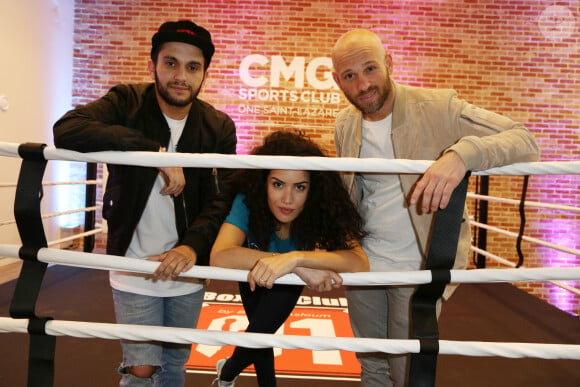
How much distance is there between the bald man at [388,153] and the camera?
1.56 m

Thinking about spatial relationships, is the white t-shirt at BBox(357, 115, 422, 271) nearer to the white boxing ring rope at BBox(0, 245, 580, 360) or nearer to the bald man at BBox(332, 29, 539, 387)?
the bald man at BBox(332, 29, 539, 387)

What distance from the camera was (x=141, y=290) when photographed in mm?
1530

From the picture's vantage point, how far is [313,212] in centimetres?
155

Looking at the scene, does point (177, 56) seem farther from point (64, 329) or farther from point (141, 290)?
point (64, 329)

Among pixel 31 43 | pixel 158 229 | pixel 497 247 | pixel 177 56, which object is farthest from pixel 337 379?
pixel 31 43

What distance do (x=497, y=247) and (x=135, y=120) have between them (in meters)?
5.25

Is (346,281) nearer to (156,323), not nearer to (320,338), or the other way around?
(320,338)

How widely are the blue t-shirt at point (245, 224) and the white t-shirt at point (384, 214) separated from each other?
0.33 m

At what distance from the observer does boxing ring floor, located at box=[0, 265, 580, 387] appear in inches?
85.0

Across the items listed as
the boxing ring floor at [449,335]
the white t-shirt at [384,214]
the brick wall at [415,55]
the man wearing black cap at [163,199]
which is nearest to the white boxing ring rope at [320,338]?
the man wearing black cap at [163,199]

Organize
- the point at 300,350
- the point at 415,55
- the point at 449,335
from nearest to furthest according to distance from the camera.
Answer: the point at 300,350 → the point at 449,335 → the point at 415,55

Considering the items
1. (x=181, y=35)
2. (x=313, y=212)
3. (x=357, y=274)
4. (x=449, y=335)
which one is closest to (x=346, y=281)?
(x=357, y=274)

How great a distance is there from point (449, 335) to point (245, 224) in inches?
77.9

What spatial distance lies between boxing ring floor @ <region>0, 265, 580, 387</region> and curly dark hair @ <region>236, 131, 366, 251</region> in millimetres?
979
